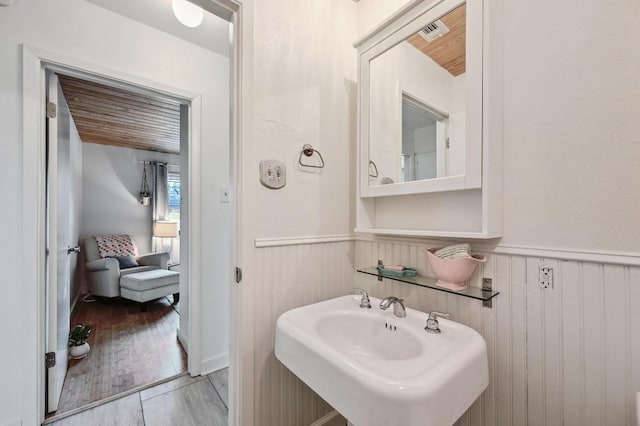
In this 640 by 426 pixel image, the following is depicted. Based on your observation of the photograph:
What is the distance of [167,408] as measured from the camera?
1.60 metres

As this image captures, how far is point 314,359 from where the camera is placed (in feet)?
2.56

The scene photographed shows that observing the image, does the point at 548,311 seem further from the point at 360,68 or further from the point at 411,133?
the point at 360,68

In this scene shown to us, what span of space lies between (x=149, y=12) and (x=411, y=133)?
1743 millimetres

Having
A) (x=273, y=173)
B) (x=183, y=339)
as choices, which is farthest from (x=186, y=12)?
(x=183, y=339)

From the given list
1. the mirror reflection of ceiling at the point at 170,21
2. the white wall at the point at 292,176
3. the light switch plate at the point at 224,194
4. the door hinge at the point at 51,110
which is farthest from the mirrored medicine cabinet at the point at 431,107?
the door hinge at the point at 51,110

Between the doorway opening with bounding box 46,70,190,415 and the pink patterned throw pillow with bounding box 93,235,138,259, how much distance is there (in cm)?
1

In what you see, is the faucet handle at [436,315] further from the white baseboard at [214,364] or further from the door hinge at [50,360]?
the door hinge at [50,360]

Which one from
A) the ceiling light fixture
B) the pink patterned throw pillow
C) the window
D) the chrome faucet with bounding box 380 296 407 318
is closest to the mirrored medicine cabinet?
the chrome faucet with bounding box 380 296 407 318

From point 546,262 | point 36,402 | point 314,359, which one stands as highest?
point 546,262

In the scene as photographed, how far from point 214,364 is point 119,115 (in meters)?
2.82

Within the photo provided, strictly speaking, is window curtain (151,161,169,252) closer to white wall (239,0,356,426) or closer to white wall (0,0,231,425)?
white wall (0,0,231,425)

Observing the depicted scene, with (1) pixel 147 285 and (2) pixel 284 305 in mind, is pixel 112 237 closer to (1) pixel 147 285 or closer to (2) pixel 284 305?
(1) pixel 147 285

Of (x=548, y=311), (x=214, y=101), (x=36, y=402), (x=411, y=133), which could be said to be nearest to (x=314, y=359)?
(x=548, y=311)

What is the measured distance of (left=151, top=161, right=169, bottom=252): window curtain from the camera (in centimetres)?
477
